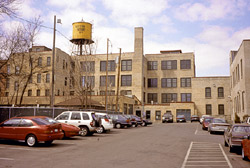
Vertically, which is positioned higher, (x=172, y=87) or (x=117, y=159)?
(x=172, y=87)

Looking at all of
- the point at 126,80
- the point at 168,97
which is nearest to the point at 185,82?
the point at 168,97

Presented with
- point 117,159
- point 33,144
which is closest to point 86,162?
point 117,159

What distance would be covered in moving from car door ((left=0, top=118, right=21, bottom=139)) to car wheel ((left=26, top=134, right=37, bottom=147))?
2.55 ft

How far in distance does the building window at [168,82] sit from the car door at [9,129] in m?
58.3

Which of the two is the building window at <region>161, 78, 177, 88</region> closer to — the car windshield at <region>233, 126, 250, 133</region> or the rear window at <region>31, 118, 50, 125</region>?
the car windshield at <region>233, 126, 250, 133</region>

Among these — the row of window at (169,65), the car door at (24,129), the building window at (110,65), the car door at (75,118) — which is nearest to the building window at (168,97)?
the row of window at (169,65)

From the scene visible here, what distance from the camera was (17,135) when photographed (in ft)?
46.1

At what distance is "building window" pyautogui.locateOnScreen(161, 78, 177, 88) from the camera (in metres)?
70.1

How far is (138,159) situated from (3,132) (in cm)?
778

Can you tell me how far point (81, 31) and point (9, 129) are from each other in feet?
153

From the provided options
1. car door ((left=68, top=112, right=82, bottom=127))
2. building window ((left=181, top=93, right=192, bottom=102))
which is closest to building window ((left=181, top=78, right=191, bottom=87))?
building window ((left=181, top=93, right=192, bottom=102))

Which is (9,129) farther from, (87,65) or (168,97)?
(168,97)

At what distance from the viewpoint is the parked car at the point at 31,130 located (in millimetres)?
13609

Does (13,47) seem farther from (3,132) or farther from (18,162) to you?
(18,162)
